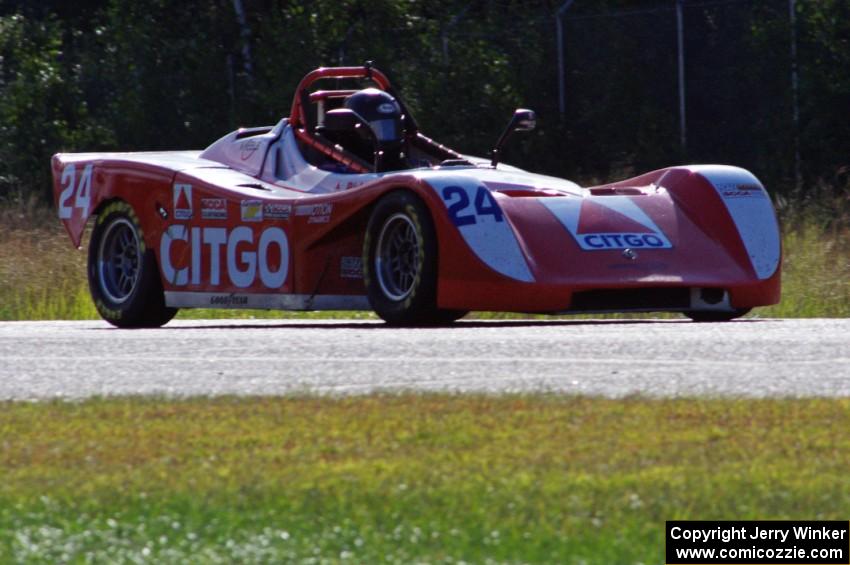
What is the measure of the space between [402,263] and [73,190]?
318 centimetres

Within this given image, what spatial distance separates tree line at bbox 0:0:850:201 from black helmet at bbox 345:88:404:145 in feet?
25.6

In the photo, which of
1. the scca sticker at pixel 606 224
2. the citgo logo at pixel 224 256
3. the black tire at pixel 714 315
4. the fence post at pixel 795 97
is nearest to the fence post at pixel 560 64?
the fence post at pixel 795 97

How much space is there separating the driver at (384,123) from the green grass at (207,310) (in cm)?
170

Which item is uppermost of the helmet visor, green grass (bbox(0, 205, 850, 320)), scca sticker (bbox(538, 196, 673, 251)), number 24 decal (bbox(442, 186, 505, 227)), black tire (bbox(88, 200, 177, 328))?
the helmet visor

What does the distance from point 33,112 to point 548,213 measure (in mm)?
15261

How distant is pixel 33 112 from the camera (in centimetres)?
2367

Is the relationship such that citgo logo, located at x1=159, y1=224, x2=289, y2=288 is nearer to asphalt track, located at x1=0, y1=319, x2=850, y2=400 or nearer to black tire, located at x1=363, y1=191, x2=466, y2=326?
black tire, located at x1=363, y1=191, x2=466, y2=326

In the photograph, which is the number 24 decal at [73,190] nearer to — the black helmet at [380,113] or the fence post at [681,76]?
the black helmet at [380,113]

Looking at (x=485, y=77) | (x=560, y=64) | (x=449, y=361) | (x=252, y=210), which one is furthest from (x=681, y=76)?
(x=449, y=361)

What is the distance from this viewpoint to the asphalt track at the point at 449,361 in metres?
6.58

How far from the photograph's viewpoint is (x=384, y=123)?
449 inches

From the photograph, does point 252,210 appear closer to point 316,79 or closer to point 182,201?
point 182,201

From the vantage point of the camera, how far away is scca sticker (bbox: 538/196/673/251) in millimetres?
9555

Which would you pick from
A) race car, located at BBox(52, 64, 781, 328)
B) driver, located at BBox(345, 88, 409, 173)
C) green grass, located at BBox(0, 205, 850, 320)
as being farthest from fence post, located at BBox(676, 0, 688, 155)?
driver, located at BBox(345, 88, 409, 173)
